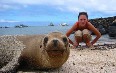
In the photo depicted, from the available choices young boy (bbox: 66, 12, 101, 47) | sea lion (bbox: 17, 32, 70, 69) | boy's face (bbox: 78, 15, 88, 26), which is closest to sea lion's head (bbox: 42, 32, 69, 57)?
sea lion (bbox: 17, 32, 70, 69)

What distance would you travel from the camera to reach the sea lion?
5826mm

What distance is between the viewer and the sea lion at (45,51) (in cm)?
583

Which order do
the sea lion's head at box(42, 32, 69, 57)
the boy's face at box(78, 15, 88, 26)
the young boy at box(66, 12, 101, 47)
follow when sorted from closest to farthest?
1. the sea lion's head at box(42, 32, 69, 57)
2. the young boy at box(66, 12, 101, 47)
3. the boy's face at box(78, 15, 88, 26)

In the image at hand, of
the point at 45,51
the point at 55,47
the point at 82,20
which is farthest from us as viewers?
the point at 82,20

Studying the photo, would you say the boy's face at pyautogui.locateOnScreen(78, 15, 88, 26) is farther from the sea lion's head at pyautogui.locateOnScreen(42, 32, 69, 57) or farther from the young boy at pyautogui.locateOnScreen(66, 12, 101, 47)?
the sea lion's head at pyautogui.locateOnScreen(42, 32, 69, 57)

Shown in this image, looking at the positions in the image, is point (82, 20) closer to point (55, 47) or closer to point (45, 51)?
point (45, 51)

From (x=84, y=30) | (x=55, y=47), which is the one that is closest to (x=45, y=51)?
(x=55, y=47)

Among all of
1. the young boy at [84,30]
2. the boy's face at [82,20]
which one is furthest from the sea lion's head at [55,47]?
the boy's face at [82,20]

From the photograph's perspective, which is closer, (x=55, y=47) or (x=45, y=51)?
(x=55, y=47)

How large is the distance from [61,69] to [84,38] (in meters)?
5.68

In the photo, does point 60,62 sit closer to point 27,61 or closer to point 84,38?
point 27,61

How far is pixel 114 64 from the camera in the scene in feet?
27.0

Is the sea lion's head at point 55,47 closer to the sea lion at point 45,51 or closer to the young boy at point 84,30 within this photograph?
the sea lion at point 45,51

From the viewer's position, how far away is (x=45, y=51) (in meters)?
6.21
